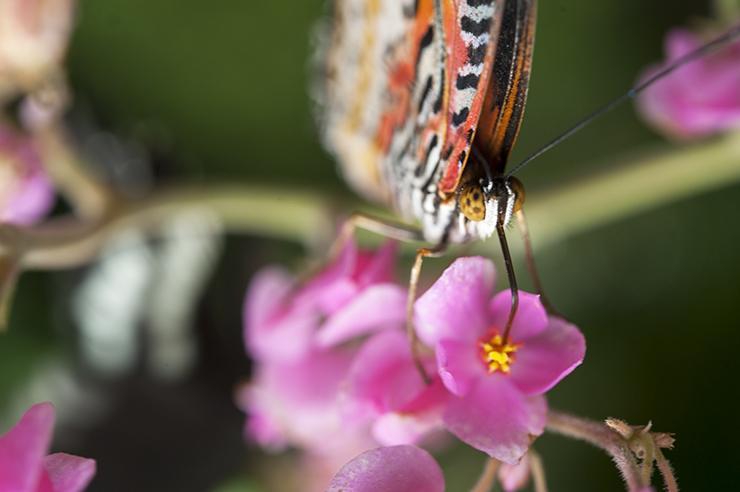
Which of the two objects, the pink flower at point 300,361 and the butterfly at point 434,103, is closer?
the butterfly at point 434,103

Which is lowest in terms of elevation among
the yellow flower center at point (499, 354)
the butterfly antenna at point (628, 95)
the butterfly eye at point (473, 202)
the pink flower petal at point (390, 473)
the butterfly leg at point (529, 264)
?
the pink flower petal at point (390, 473)

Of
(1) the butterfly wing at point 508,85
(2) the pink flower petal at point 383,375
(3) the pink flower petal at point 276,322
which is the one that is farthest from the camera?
(3) the pink flower petal at point 276,322

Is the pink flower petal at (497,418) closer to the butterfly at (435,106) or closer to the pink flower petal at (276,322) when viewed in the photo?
the butterfly at (435,106)

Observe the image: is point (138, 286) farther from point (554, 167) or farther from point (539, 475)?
point (539, 475)

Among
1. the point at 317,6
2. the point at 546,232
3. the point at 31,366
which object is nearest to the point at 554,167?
the point at 546,232

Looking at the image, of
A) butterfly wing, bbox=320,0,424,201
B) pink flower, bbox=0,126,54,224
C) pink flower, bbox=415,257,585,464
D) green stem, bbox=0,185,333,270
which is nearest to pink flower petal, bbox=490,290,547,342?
pink flower, bbox=415,257,585,464

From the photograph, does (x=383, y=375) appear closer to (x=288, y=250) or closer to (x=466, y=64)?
(x=466, y=64)

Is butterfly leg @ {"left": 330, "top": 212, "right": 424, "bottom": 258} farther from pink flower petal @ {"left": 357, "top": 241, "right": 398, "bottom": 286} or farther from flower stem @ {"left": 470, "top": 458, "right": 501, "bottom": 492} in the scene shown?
flower stem @ {"left": 470, "top": 458, "right": 501, "bottom": 492}

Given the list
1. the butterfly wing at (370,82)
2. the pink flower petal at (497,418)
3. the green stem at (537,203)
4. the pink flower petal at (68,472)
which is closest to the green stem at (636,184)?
the green stem at (537,203)
